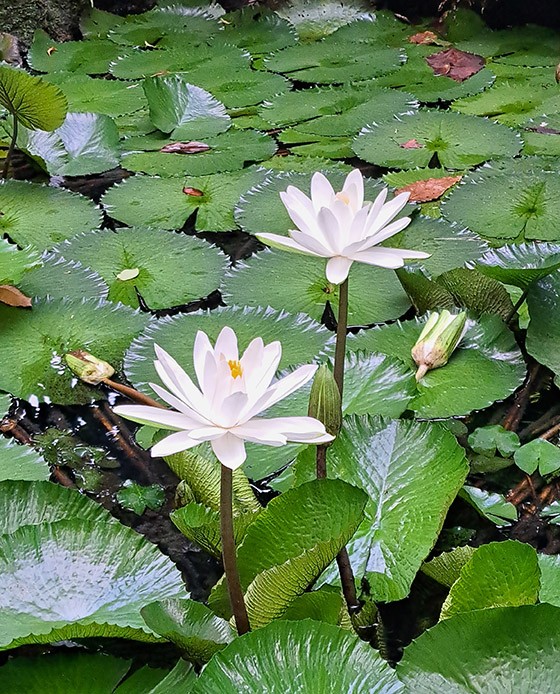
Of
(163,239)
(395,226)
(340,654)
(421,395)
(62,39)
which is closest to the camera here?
(340,654)

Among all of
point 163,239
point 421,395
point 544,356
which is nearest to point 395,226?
point 421,395

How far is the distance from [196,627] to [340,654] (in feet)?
0.56

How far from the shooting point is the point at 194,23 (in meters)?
3.93

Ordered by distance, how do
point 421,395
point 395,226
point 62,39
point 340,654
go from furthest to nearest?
point 62,39
point 421,395
point 395,226
point 340,654

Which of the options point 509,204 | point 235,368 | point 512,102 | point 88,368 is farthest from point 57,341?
point 512,102

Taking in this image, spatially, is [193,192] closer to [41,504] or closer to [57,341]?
[57,341]

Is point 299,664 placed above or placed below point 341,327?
below

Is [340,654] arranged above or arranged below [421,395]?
above

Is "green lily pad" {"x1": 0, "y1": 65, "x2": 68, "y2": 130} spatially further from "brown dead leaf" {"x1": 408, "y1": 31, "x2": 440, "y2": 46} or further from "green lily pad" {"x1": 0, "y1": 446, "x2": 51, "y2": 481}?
"brown dead leaf" {"x1": 408, "y1": 31, "x2": 440, "y2": 46}

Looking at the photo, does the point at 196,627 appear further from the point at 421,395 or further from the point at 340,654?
the point at 421,395

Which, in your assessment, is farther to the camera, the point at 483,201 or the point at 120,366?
the point at 483,201

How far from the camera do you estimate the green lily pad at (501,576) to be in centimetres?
86

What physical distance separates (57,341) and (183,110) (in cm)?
142

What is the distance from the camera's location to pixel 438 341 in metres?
1.49
